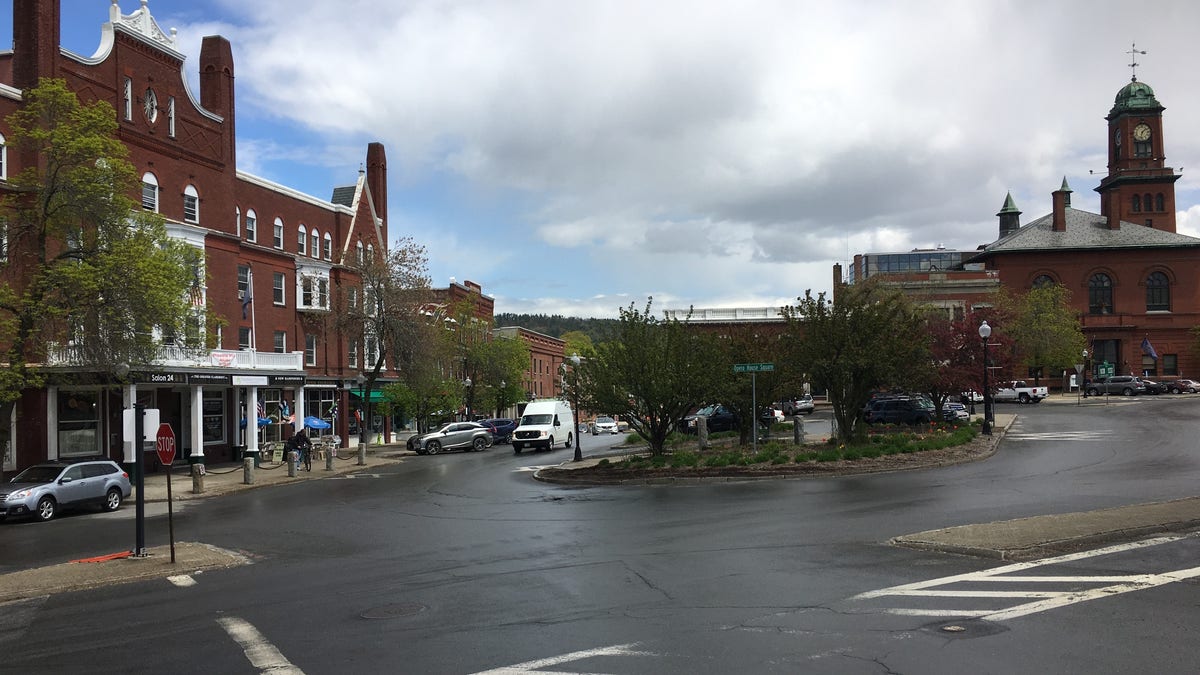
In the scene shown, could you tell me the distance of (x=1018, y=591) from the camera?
9.42 meters

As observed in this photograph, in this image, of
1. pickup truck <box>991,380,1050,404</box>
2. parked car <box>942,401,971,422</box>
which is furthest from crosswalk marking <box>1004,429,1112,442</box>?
pickup truck <box>991,380,1050,404</box>

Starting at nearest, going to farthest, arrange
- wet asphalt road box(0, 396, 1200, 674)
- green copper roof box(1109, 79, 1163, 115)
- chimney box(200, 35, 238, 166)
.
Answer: wet asphalt road box(0, 396, 1200, 674), chimney box(200, 35, 238, 166), green copper roof box(1109, 79, 1163, 115)

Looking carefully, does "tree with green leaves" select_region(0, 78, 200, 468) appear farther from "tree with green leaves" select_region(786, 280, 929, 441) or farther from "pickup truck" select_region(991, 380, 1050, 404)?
"pickup truck" select_region(991, 380, 1050, 404)

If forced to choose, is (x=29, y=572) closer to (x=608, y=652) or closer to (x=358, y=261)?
(x=608, y=652)

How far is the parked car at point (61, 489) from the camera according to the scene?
2142cm

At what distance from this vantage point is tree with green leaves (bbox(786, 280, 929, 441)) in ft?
89.1

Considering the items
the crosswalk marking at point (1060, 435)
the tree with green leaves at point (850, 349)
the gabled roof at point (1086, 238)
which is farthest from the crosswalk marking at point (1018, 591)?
the gabled roof at point (1086, 238)

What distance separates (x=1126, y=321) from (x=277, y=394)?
6942 centimetres

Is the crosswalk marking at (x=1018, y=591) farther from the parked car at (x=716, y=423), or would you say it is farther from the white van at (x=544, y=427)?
the white van at (x=544, y=427)

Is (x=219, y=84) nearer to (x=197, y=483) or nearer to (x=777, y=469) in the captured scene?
(x=197, y=483)

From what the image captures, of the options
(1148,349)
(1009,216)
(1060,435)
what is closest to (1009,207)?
(1009,216)

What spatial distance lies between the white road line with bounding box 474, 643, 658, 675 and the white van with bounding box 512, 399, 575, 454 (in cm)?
3238

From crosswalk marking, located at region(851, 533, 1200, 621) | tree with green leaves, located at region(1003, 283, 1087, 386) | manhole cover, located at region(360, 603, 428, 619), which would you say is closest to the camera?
crosswalk marking, located at region(851, 533, 1200, 621)

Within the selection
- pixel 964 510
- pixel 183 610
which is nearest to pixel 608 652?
pixel 183 610
